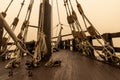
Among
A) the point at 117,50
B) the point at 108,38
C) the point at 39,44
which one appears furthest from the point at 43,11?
the point at 117,50

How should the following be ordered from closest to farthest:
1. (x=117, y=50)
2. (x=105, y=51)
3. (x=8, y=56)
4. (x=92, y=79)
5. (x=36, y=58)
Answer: (x=92, y=79), (x=36, y=58), (x=117, y=50), (x=105, y=51), (x=8, y=56)

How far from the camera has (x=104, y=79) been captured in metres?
1.54

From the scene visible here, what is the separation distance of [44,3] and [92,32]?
1001 millimetres

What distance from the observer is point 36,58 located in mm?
2180

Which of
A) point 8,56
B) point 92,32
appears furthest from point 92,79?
point 8,56

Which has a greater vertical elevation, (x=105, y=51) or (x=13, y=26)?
(x=13, y=26)

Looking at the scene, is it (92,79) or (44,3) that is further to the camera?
(44,3)

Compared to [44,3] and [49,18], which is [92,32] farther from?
[44,3]

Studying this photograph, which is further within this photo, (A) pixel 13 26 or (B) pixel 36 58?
(A) pixel 13 26

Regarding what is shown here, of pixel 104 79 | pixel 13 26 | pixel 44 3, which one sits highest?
pixel 44 3

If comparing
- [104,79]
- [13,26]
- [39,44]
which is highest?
[13,26]

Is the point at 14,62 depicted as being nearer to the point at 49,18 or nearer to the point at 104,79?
the point at 49,18

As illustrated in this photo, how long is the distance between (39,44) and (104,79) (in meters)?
1.08

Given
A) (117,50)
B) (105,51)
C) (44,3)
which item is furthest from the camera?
(44,3)
